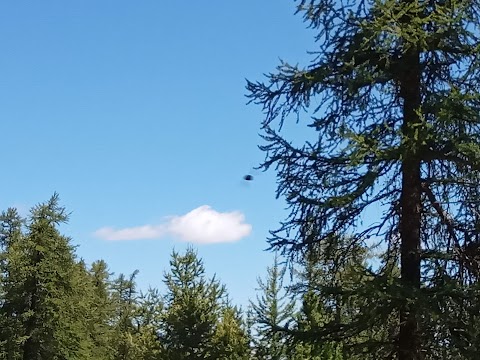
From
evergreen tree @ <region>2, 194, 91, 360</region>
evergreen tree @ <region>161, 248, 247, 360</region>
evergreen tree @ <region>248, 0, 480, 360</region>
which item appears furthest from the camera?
evergreen tree @ <region>2, 194, 91, 360</region>

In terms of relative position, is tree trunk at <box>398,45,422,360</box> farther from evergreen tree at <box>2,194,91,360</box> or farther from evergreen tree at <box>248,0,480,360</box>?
evergreen tree at <box>2,194,91,360</box>

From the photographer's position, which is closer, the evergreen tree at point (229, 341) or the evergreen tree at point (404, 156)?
the evergreen tree at point (404, 156)

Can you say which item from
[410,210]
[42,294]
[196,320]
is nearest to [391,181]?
[410,210]

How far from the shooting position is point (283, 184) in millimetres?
8492

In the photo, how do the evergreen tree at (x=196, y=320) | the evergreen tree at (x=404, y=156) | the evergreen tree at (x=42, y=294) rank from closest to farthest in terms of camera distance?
the evergreen tree at (x=404, y=156), the evergreen tree at (x=196, y=320), the evergreen tree at (x=42, y=294)

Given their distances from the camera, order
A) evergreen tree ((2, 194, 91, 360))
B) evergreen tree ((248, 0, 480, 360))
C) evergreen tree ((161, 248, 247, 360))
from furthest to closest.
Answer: evergreen tree ((2, 194, 91, 360)) → evergreen tree ((161, 248, 247, 360)) → evergreen tree ((248, 0, 480, 360))

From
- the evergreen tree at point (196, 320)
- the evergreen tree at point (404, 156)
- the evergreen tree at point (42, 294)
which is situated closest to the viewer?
the evergreen tree at point (404, 156)

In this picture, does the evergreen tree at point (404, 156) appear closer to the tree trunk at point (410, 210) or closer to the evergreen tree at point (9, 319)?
the tree trunk at point (410, 210)

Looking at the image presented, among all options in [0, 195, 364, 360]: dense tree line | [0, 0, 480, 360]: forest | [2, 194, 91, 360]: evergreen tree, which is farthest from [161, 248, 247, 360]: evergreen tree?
[0, 0, 480, 360]: forest

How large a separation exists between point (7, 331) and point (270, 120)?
19290 millimetres

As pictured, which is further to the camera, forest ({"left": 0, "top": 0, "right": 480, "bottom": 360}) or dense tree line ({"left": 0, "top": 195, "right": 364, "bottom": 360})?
dense tree line ({"left": 0, "top": 195, "right": 364, "bottom": 360})

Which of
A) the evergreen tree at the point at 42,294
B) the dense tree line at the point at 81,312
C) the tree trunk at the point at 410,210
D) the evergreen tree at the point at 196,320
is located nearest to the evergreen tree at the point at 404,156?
the tree trunk at the point at 410,210

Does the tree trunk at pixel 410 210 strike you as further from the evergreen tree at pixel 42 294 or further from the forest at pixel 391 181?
the evergreen tree at pixel 42 294

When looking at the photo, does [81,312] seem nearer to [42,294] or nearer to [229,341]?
[42,294]
